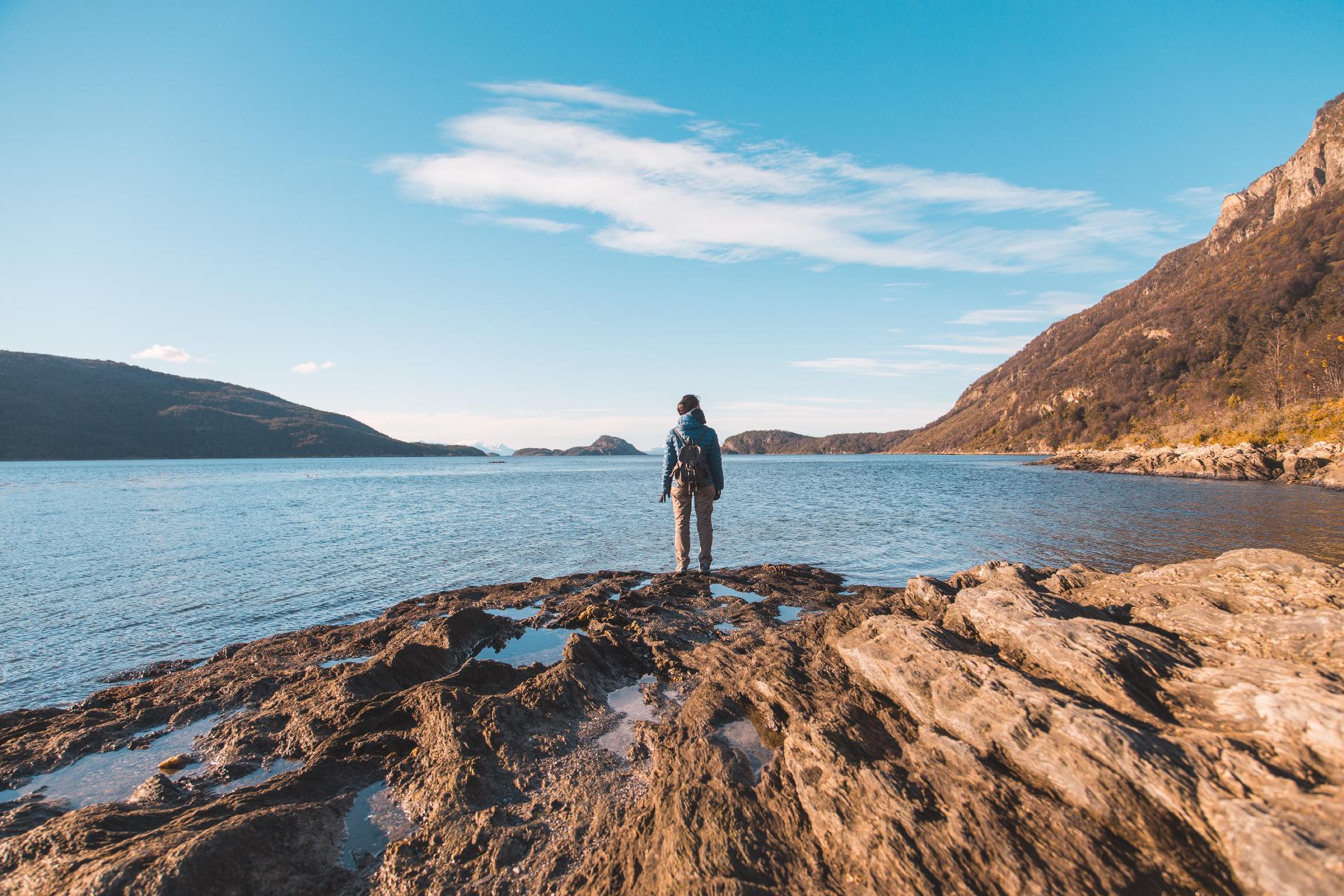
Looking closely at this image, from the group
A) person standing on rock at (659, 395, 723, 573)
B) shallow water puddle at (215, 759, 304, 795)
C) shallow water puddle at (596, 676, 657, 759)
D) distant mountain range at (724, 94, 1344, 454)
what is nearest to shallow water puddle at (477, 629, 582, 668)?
shallow water puddle at (596, 676, 657, 759)

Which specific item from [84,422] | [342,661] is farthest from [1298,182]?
[84,422]

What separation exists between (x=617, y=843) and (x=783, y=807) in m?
1.41

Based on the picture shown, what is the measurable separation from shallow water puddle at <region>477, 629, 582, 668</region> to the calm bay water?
551cm

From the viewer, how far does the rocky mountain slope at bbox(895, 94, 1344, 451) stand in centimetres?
8606

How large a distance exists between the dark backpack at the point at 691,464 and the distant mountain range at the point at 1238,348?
62071 mm

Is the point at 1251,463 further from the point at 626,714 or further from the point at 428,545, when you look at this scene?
the point at 428,545

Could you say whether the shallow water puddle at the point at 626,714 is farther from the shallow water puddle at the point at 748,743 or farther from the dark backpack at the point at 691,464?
the dark backpack at the point at 691,464

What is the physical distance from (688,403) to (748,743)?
30.0 ft

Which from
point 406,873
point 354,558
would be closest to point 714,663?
point 406,873

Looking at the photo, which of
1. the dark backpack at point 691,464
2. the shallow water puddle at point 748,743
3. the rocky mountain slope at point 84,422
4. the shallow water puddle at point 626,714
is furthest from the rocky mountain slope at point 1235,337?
the rocky mountain slope at point 84,422

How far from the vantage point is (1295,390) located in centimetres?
7200

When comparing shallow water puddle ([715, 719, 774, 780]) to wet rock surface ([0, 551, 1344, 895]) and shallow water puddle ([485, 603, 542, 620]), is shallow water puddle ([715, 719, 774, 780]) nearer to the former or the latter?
wet rock surface ([0, 551, 1344, 895])

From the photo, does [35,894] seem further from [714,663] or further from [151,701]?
[714,663]

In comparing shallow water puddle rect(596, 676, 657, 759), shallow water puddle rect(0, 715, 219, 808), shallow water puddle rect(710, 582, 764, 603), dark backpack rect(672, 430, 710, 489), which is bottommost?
shallow water puddle rect(0, 715, 219, 808)
